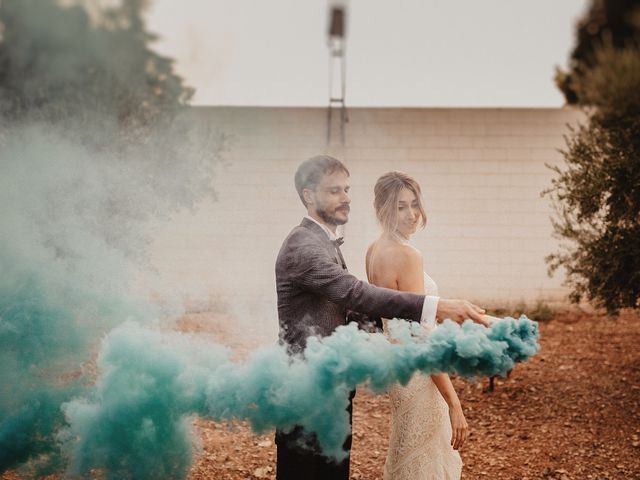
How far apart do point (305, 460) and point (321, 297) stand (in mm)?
713

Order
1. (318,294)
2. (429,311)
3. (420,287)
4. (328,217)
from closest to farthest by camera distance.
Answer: (429,311)
(318,294)
(328,217)
(420,287)

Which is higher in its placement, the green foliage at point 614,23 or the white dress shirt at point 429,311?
the green foliage at point 614,23

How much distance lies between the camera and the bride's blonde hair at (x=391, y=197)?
10.1 ft

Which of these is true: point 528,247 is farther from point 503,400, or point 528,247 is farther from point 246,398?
point 246,398

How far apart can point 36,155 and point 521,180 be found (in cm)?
807

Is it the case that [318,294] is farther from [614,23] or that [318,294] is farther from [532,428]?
[532,428]

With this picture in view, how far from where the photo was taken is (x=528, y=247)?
1048 cm

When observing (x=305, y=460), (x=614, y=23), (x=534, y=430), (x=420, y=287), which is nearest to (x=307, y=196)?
(x=420, y=287)

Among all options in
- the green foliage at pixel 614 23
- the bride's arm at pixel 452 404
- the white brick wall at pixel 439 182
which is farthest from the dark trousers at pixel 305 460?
the white brick wall at pixel 439 182

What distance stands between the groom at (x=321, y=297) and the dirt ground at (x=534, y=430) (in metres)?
1.34

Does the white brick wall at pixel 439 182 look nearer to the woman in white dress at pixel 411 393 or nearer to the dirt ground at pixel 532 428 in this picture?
the dirt ground at pixel 532 428

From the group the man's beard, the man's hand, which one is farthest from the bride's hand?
the man's beard

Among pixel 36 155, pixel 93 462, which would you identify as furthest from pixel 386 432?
pixel 36 155

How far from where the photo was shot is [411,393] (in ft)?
10.5
